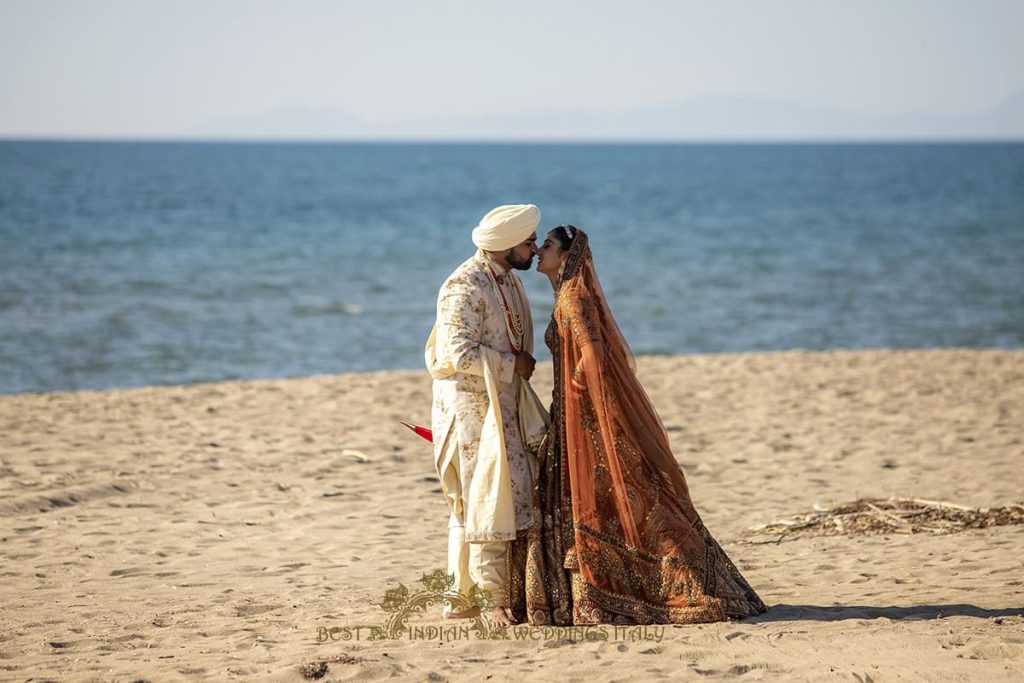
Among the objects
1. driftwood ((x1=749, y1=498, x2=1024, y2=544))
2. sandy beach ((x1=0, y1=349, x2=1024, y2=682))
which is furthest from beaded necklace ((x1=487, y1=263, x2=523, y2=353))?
driftwood ((x1=749, y1=498, x2=1024, y2=544))

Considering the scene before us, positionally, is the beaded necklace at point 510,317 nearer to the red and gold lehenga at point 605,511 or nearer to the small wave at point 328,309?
the red and gold lehenga at point 605,511

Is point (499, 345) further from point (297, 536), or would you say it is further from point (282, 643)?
point (297, 536)

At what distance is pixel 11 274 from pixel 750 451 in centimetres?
1885

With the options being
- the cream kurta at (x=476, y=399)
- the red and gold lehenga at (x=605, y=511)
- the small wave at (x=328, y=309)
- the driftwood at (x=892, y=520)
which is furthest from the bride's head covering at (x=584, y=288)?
the small wave at (x=328, y=309)

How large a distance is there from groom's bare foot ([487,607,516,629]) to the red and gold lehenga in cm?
8

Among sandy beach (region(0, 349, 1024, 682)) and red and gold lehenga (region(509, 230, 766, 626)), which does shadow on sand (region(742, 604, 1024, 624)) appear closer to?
sandy beach (region(0, 349, 1024, 682))

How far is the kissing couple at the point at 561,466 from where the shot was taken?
506 centimetres

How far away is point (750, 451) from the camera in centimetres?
920

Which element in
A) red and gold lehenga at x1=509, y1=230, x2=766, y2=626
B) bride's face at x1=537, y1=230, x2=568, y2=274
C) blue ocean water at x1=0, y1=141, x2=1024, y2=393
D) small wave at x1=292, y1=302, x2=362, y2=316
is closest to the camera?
red and gold lehenga at x1=509, y1=230, x2=766, y2=626

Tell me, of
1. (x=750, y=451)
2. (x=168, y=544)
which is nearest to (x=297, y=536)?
(x=168, y=544)

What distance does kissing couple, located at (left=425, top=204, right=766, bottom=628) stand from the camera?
506 centimetres

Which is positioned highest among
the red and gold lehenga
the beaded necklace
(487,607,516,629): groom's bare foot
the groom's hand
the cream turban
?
the cream turban

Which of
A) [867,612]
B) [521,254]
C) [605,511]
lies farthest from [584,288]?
[867,612]

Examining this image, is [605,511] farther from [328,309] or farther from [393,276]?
[393,276]
